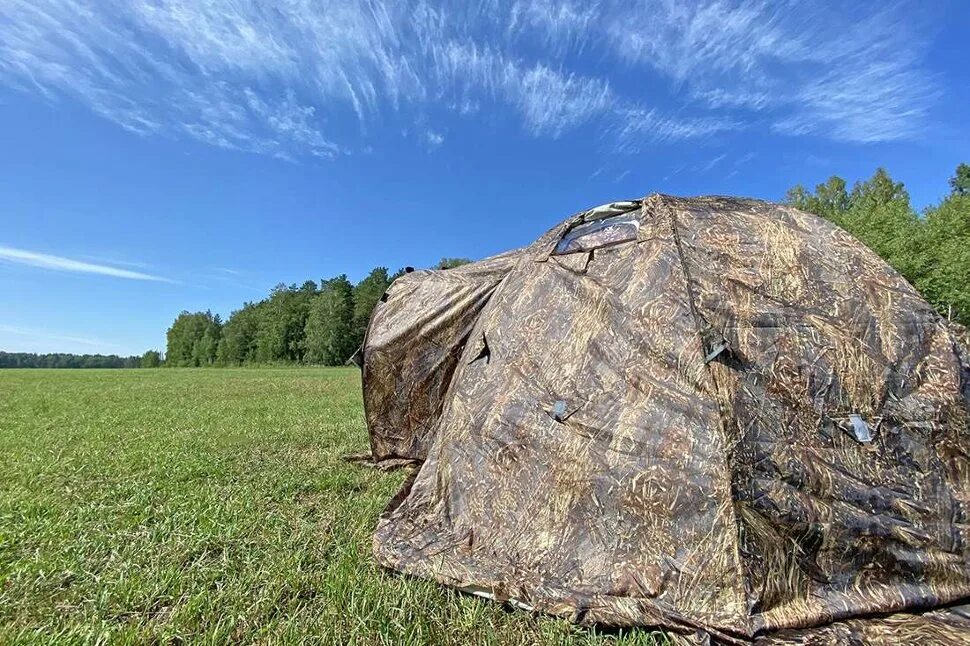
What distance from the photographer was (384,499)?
4.64 m

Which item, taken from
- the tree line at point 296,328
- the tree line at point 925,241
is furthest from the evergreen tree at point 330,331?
the tree line at point 925,241

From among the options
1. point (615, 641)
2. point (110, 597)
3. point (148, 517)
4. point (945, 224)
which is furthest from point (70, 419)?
point (945, 224)

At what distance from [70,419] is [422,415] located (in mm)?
8572

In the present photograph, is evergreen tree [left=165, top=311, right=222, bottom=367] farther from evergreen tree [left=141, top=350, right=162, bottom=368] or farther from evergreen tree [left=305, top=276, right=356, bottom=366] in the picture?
evergreen tree [left=305, top=276, right=356, bottom=366]

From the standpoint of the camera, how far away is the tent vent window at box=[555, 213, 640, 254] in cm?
359

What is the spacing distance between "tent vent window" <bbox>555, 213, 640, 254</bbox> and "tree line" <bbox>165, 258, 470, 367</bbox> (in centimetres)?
4318

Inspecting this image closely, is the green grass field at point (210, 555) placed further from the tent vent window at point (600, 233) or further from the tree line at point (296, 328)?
the tree line at point (296, 328)

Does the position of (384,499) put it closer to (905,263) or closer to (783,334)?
(783,334)

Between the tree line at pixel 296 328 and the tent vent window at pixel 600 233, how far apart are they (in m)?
43.2

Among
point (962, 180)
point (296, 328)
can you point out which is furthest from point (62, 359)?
point (962, 180)

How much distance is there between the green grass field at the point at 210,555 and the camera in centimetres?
252

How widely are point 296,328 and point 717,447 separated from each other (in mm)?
67326

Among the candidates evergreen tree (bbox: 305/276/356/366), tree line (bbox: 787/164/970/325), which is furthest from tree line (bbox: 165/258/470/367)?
tree line (bbox: 787/164/970/325)

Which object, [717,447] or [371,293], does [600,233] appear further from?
[371,293]
